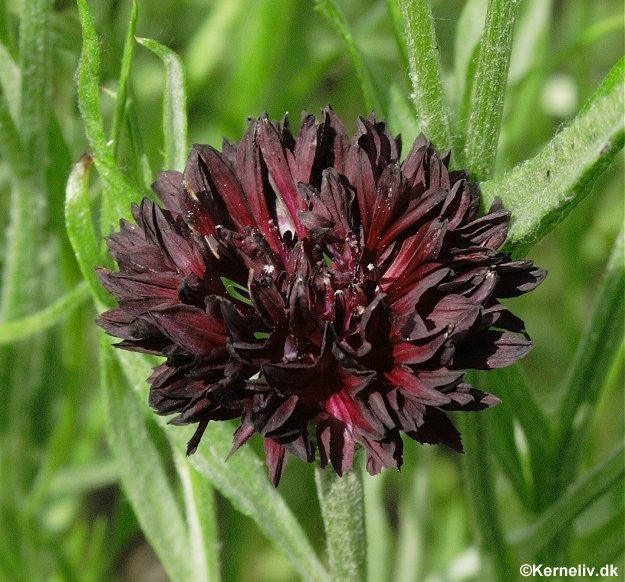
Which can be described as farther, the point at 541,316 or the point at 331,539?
the point at 541,316

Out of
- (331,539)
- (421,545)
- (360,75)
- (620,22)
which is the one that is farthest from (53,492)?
(620,22)

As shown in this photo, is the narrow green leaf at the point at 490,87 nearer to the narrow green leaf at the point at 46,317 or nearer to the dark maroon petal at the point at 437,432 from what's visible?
the dark maroon petal at the point at 437,432

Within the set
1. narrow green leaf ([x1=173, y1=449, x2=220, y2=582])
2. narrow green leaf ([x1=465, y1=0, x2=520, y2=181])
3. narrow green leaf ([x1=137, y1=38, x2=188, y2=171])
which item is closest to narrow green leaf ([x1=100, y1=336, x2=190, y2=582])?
narrow green leaf ([x1=173, y1=449, x2=220, y2=582])

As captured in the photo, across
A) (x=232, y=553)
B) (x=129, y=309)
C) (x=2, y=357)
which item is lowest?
(x=232, y=553)

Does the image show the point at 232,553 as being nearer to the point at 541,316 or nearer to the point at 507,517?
the point at 507,517

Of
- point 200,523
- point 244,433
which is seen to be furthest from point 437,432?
point 200,523

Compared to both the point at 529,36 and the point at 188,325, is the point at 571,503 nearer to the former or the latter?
the point at 188,325

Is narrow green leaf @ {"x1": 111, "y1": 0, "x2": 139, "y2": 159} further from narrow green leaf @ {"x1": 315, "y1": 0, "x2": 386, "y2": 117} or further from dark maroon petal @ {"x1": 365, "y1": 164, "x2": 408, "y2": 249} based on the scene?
dark maroon petal @ {"x1": 365, "y1": 164, "x2": 408, "y2": 249}
